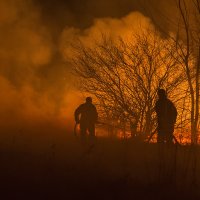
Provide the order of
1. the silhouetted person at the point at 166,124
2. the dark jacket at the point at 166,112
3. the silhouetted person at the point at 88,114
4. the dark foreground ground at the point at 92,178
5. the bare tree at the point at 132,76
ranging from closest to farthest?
the dark foreground ground at the point at 92,178
the dark jacket at the point at 166,112
the silhouetted person at the point at 166,124
the silhouetted person at the point at 88,114
the bare tree at the point at 132,76

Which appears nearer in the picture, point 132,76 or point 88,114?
point 88,114

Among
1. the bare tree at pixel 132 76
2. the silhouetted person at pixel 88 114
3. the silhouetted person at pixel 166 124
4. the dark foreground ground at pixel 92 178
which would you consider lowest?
the dark foreground ground at pixel 92 178

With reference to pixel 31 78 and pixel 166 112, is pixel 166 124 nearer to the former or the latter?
pixel 166 112

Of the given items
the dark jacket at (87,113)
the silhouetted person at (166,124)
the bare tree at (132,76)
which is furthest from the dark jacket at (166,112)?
the bare tree at (132,76)

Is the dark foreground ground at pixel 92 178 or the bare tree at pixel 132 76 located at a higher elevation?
the bare tree at pixel 132 76

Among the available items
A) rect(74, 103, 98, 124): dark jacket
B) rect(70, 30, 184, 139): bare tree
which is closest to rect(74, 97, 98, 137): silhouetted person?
rect(74, 103, 98, 124): dark jacket

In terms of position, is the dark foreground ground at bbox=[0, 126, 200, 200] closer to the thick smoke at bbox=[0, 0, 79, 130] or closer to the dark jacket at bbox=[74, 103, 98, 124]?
the dark jacket at bbox=[74, 103, 98, 124]

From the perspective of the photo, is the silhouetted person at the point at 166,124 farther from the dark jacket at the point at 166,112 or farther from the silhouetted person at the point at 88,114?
the silhouetted person at the point at 88,114

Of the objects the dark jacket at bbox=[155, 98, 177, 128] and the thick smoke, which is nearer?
the dark jacket at bbox=[155, 98, 177, 128]

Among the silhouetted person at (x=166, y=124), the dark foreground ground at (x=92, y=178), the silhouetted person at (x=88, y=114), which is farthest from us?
the silhouetted person at (x=88, y=114)

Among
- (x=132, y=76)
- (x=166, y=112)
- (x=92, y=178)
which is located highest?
(x=132, y=76)

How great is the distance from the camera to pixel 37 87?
3256 cm

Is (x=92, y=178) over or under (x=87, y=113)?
under

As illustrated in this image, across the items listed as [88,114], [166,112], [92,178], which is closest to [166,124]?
[166,112]
